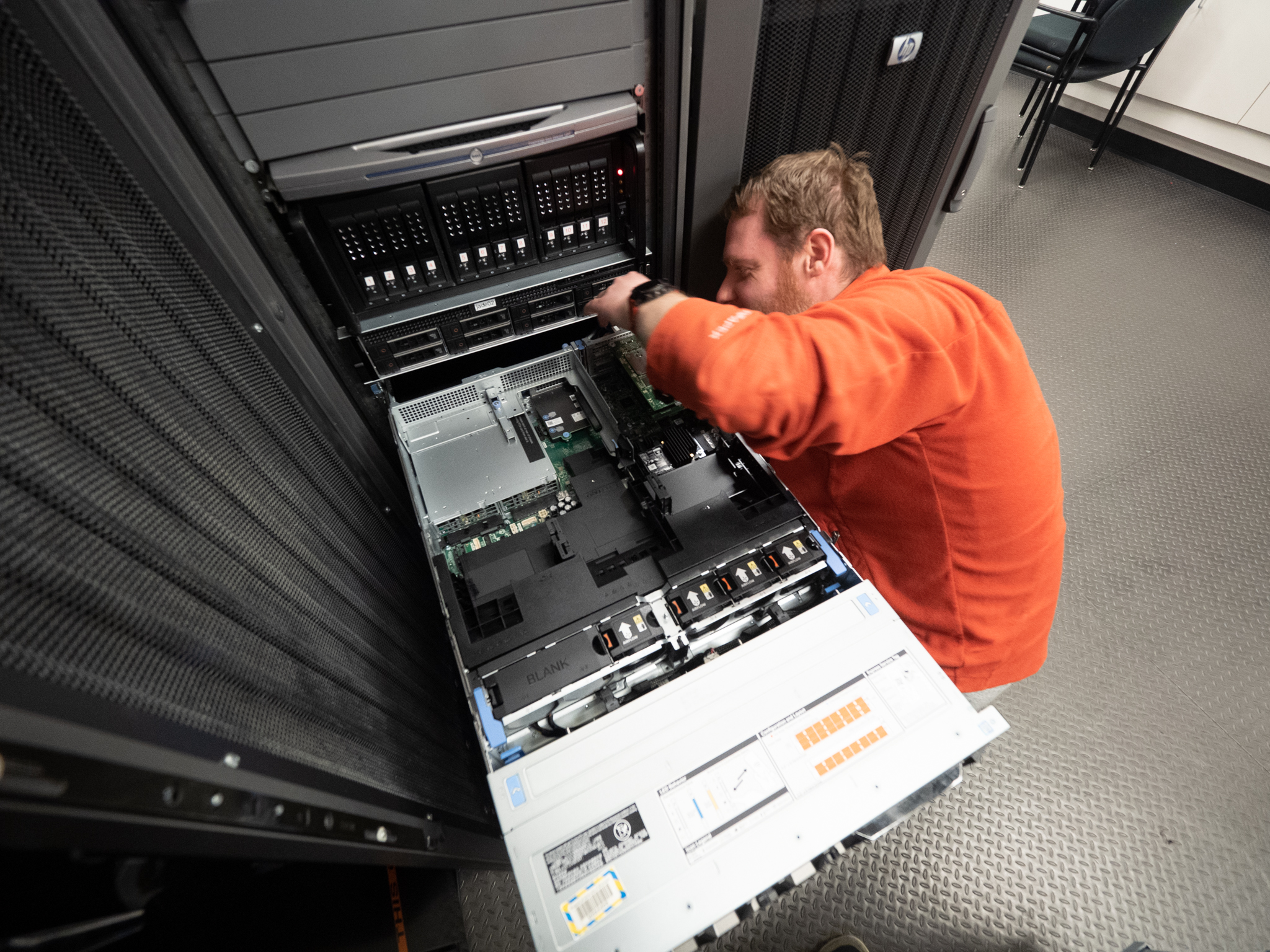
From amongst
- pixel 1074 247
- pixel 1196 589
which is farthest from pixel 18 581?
pixel 1074 247

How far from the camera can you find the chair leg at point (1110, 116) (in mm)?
3438

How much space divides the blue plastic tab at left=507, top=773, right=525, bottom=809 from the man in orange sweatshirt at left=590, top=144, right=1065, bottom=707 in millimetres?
652

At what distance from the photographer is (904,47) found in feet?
4.15

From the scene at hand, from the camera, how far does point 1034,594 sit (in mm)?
1231

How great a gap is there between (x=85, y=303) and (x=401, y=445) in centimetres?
69

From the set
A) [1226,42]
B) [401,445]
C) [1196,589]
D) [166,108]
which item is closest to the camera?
[166,108]

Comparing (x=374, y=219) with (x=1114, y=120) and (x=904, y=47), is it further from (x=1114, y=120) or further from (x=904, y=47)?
(x=1114, y=120)

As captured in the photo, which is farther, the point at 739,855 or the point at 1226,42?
the point at 1226,42

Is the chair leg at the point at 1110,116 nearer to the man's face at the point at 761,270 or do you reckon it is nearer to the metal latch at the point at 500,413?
the man's face at the point at 761,270

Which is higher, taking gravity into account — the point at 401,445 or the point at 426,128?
the point at 426,128

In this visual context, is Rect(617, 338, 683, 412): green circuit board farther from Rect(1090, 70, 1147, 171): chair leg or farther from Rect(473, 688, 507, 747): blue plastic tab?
Rect(1090, 70, 1147, 171): chair leg

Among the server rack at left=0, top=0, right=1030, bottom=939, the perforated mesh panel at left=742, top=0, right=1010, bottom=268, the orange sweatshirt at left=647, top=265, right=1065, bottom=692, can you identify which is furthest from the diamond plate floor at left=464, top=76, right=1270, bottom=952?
the perforated mesh panel at left=742, top=0, right=1010, bottom=268

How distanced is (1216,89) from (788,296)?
437 centimetres

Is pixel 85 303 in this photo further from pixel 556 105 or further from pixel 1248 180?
pixel 1248 180
